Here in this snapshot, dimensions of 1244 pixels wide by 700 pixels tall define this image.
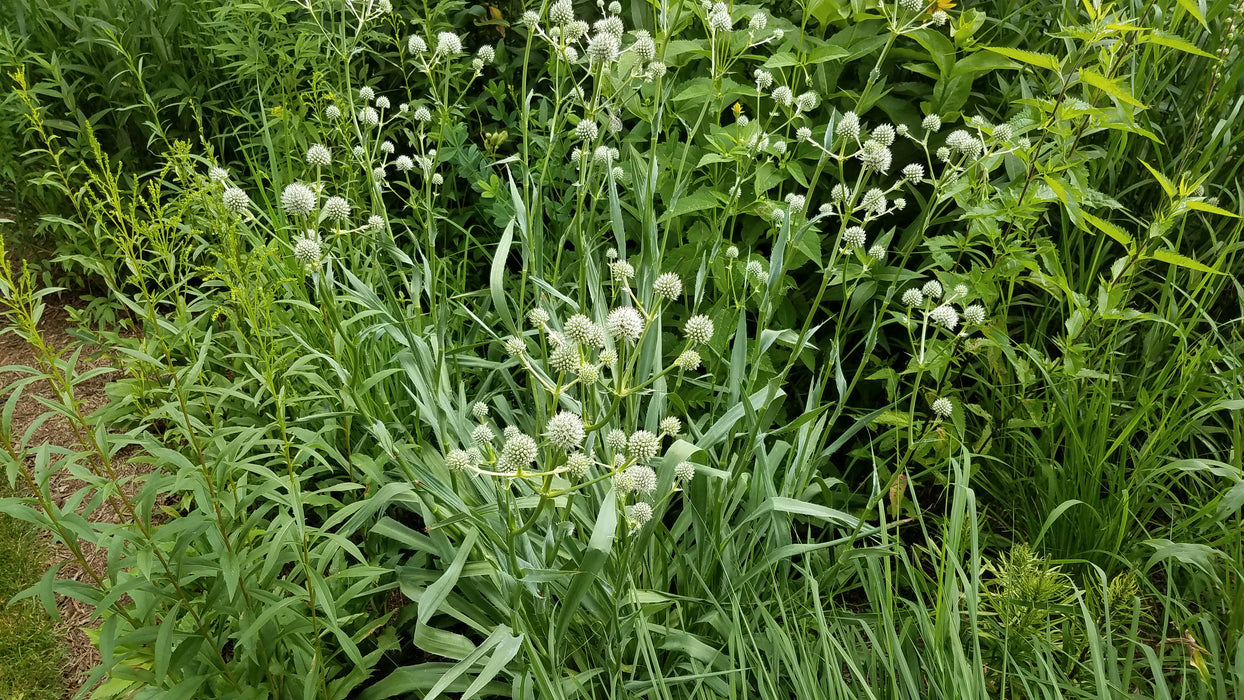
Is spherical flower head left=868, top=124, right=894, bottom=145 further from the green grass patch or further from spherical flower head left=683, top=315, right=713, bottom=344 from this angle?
the green grass patch

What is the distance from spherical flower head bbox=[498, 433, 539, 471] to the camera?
1.52 metres

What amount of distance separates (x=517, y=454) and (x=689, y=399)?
126 centimetres

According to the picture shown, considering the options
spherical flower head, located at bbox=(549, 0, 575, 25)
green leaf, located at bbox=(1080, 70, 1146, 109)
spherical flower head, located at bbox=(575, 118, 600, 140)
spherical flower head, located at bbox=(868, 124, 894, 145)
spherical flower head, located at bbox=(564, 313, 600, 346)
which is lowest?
spherical flower head, located at bbox=(564, 313, 600, 346)

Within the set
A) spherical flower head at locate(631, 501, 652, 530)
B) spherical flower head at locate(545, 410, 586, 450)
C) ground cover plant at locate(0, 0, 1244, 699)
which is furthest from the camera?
ground cover plant at locate(0, 0, 1244, 699)

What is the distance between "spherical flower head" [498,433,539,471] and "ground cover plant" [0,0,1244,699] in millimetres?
11

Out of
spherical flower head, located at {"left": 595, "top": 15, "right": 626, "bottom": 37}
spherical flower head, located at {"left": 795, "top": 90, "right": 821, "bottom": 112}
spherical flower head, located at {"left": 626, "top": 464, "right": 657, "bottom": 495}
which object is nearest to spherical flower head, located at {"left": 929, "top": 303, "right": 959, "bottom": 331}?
spherical flower head, located at {"left": 795, "top": 90, "right": 821, "bottom": 112}

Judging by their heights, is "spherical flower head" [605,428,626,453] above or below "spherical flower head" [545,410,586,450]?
below

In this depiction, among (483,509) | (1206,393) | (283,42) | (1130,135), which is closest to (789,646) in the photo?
(483,509)

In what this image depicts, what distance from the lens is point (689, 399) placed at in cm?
271

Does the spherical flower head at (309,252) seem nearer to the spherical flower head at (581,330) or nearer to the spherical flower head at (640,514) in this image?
the spherical flower head at (581,330)

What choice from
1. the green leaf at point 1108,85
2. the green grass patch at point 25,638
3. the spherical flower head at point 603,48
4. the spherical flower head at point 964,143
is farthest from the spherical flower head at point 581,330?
the green grass patch at point 25,638

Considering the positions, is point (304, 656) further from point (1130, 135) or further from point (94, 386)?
point (1130, 135)

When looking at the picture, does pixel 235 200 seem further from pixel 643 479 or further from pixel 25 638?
pixel 25 638

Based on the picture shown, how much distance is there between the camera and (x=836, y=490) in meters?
2.72
